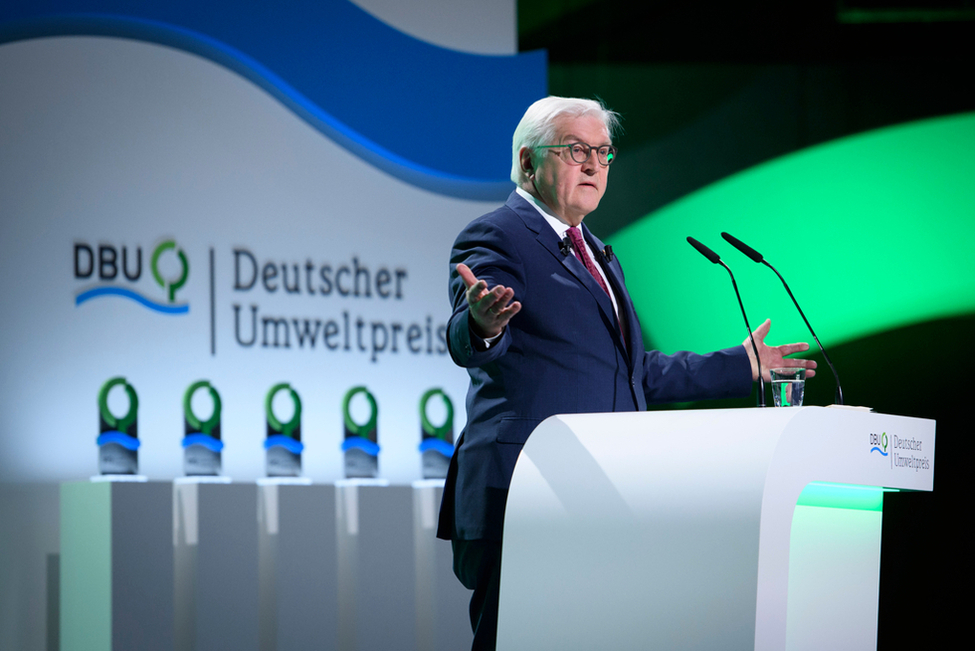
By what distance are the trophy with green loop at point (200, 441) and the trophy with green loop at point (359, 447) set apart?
1.38 ft

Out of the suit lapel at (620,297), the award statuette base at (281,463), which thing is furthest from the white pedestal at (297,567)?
the suit lapel at (620,297)

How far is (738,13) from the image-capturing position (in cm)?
405

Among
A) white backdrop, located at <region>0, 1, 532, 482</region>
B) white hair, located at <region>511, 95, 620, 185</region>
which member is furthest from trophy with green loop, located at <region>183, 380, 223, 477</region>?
white hair, located at <region>511, 95, 620, 185</region>

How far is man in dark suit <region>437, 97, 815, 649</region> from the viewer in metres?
1.94

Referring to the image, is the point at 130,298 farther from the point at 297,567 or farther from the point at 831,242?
the point at 831,242

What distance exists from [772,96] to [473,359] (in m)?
2.56

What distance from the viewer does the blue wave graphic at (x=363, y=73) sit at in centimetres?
349

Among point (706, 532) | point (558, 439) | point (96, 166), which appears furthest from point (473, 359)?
point (96, 166)

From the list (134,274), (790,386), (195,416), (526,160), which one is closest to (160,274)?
(134,274)

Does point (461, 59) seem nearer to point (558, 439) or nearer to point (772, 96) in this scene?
point (772, 96)

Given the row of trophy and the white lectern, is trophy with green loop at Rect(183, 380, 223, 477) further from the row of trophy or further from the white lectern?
the white lectern

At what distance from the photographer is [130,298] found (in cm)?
333

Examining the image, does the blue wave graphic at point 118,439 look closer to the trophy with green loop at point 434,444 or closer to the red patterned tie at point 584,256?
the trophy with green loop at point 434,444

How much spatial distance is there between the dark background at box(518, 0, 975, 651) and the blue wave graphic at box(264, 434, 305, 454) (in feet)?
5.17
